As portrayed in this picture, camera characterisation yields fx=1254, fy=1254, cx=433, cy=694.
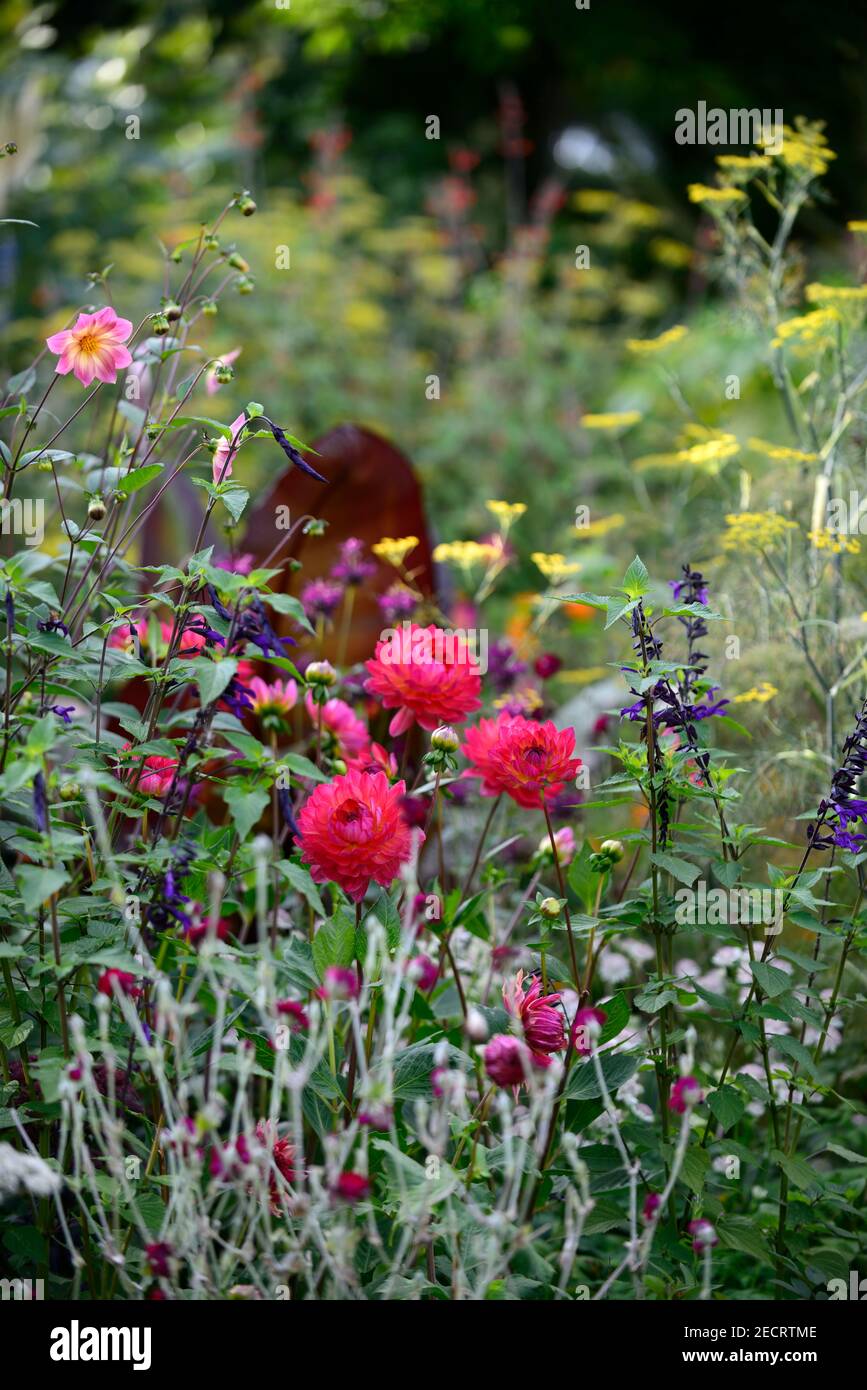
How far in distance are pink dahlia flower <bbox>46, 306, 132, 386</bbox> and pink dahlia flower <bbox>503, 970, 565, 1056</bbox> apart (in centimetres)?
86

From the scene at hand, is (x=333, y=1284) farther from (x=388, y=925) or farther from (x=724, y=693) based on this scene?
(x=724, y=693)

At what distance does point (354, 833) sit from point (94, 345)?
66cm

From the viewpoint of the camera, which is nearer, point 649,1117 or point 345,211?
point 649,1117

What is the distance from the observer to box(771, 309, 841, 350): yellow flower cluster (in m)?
2.29

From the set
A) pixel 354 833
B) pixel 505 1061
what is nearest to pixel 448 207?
pixel 354 833

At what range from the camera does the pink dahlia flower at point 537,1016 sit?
133 cm

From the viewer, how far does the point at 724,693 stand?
2.45 m

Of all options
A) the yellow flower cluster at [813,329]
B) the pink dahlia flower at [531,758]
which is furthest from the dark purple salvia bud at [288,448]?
the yellow flower cluster at [813,329]

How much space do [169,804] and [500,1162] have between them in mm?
529

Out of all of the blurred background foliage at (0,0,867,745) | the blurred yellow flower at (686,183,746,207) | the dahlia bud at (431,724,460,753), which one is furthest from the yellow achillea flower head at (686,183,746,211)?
the dahlia bud at (431,724,460,753)

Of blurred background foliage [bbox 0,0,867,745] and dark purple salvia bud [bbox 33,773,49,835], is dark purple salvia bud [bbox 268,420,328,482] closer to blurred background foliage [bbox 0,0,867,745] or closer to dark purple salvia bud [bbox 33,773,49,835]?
dark purple salvia bud [bbox 33,773,49,835]

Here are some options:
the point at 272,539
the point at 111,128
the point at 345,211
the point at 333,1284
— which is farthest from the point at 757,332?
the point at 111,128

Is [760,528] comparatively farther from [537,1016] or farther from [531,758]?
[537,1016]
